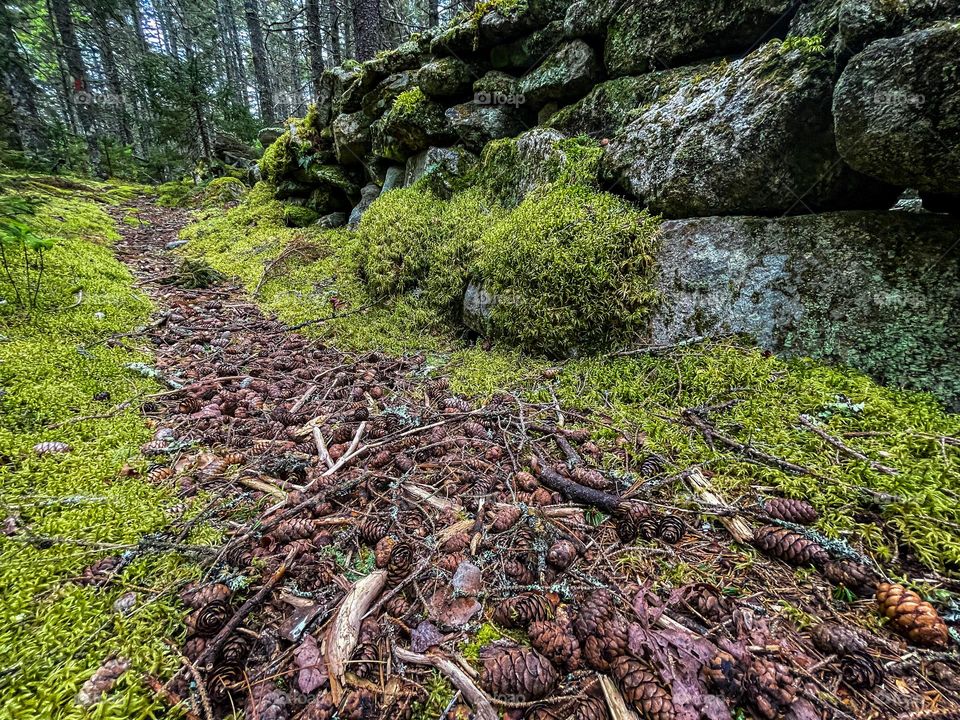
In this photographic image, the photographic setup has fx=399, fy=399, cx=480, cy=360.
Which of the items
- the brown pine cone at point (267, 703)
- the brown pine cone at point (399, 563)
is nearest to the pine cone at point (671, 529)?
the brown pine cone at point (399, 563)

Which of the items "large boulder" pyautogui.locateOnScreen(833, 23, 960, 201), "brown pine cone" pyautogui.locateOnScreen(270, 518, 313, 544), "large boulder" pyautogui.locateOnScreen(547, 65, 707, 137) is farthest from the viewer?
"large boulder" pyautogui.locateOnScreen(547, 65, 707, 137)

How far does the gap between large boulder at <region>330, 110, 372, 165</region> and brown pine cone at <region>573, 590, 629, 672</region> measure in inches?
323

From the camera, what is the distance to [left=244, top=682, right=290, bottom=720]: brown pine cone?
1200 millimetres

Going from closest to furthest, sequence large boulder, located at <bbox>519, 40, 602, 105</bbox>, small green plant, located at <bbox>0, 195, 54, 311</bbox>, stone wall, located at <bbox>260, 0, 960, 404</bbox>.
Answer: stone wall, located at <bbox>260, 0, 960, 404</bbox>
small green plant, located at <bbox>0, 195, 54, 311</bbox>
large boulder, located at <bbox>519, 40, 602, 105</bbox>

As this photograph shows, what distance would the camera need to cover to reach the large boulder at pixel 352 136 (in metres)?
7.37

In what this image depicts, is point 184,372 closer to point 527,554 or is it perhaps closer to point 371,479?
point 371,479

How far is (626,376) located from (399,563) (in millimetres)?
2127

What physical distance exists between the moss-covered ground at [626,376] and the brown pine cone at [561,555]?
2.60 feet

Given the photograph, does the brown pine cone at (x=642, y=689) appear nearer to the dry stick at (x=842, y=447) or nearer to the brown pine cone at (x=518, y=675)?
the brown pine cone at (x=518, y=675)

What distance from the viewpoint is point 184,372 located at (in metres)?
3.40

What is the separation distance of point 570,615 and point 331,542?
3.58 ft

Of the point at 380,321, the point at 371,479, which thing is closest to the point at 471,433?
the point at 371,479

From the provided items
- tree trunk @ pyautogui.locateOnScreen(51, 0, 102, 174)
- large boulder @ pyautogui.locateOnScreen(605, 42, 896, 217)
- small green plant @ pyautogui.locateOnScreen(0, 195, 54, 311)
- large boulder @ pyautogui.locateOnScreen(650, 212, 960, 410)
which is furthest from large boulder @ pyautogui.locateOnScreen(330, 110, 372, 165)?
tree trunk @ pyautogui.locateOnScreen(51, 0, 102, 174)

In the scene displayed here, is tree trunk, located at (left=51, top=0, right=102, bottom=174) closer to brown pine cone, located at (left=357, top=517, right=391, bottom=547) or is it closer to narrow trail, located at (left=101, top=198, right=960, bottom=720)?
narrow trail, located at (left=101, top=198, right=960, bottom=720)
